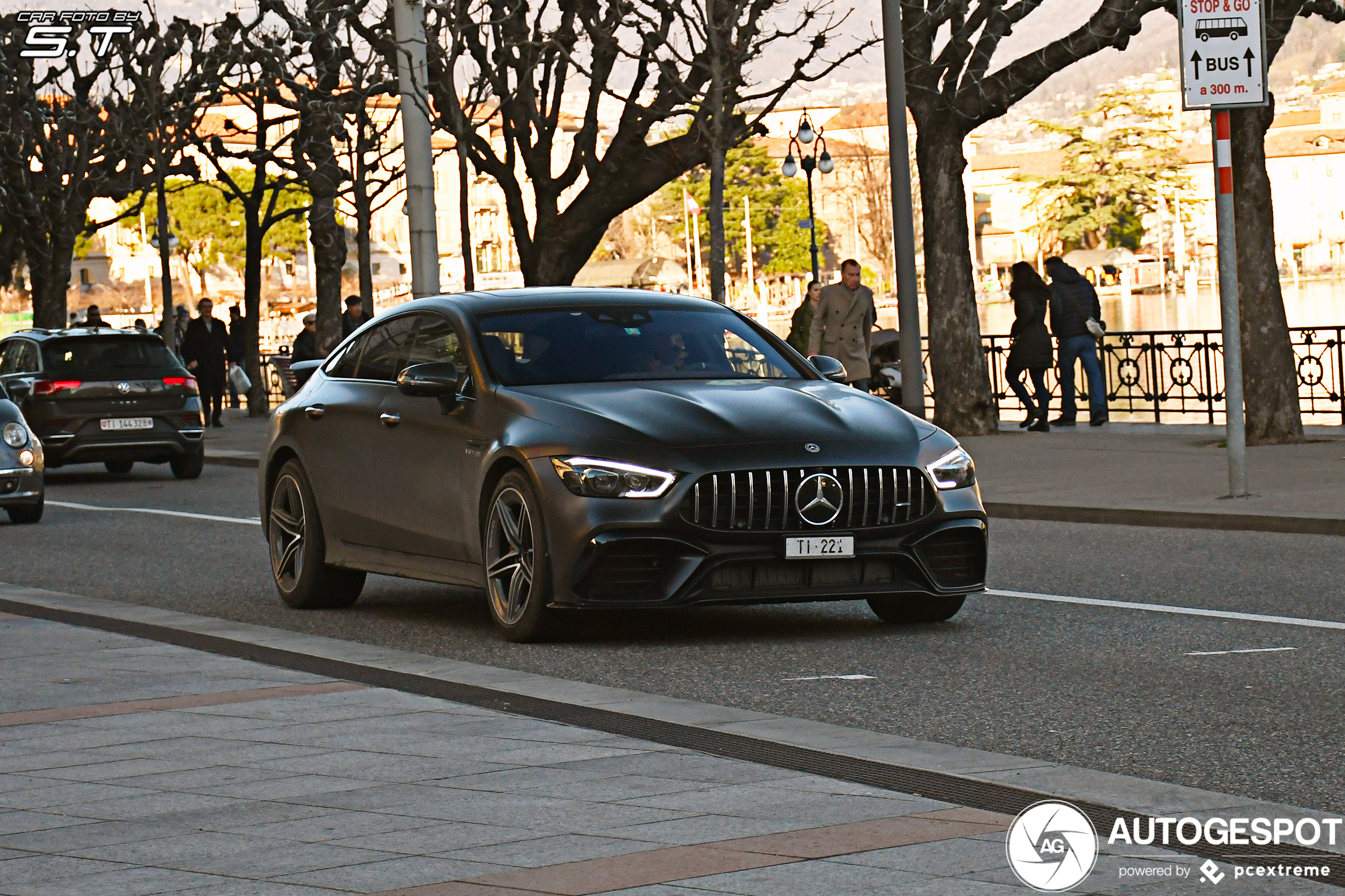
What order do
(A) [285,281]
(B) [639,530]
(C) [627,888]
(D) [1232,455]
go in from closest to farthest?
(C) [627,888], (B) [639,530], (D) [1232,455], (A) [285,281]

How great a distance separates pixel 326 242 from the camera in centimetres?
3419

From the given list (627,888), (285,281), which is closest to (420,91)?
(627,888)

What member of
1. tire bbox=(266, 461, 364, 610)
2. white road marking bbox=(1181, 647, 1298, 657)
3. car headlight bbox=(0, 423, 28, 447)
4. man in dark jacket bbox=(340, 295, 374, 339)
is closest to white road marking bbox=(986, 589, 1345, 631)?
white road marking bbox=(1181, 647, 1298, 657)

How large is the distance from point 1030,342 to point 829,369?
15809 mm

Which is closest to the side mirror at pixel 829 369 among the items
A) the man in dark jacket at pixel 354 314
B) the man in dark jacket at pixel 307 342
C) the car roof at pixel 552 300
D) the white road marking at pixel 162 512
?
the car roof at pixel 552 300

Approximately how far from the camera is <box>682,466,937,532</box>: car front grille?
9133 mm

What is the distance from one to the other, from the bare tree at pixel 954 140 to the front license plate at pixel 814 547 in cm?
1369

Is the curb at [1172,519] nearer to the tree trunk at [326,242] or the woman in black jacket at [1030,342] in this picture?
the woman in black jacket at [1030,342]

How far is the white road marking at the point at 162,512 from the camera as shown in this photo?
18.1 metres

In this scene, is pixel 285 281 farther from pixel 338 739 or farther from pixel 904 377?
pixel 338 739

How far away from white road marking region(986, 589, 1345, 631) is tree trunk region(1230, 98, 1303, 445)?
9.13 meters

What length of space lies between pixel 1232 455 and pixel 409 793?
10470 millimetres

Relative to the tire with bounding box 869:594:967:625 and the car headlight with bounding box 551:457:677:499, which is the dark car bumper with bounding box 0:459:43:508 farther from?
the car headlight with bounding box 551:457:677:499

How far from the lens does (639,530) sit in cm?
910
